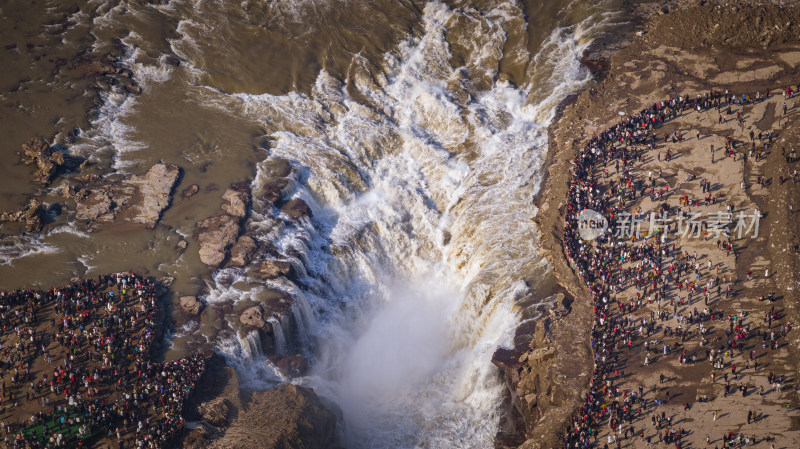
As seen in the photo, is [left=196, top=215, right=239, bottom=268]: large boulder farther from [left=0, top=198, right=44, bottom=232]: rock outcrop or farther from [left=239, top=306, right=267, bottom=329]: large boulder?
[left=0, top=198, right=44, bottom=232]: rock outcrop

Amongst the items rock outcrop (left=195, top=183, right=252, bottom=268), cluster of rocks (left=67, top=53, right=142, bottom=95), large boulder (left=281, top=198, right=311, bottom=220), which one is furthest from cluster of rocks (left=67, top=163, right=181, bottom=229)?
cluster of rocks (left=67, top=53, right=142, bottom=95)

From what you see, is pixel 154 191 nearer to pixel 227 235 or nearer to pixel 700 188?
pixel 227 235

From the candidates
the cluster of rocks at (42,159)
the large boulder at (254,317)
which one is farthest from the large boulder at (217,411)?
the cluster of rocks at (42,159)

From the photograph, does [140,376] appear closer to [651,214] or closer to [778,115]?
[651,214]

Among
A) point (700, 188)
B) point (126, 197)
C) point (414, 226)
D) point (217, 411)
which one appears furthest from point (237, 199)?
point (700, 188)

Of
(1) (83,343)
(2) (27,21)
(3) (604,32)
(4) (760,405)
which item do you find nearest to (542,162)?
(3) (604,32)

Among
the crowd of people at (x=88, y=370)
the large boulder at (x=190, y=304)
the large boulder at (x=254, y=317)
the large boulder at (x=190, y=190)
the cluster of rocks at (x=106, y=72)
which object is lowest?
the crowd of people at (x=88, y=370)

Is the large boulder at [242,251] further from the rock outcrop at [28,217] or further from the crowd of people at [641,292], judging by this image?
the crowd of people at [641,292]
